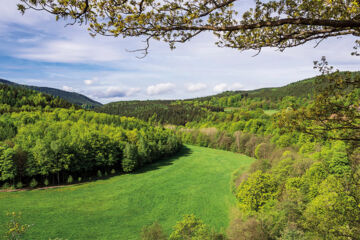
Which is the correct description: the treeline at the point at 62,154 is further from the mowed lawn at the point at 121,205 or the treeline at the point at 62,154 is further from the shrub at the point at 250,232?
the shrub at the point at 250,232

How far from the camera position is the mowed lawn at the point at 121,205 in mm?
23200

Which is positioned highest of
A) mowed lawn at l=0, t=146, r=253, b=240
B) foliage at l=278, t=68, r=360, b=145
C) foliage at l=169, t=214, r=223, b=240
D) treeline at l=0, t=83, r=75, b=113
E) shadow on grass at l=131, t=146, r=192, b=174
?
treeline at l=0, t=83, r=75, b=113

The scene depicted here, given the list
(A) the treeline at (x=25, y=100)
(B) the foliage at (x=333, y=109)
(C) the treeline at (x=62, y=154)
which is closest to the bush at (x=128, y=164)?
(C) the treeline at (x=62, y=154)

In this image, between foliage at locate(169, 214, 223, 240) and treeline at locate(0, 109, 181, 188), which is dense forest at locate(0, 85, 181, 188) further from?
foliage at locate(169, 214, 223, 240)

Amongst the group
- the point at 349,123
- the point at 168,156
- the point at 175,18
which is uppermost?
the point at 175,18

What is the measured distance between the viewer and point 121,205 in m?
29.7

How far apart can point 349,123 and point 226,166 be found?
48.3 m

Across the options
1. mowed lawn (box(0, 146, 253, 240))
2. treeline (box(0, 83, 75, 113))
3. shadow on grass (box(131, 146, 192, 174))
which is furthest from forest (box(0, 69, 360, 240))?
treeline (box(0, 83, 75, 113))

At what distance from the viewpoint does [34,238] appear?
20.9 metres

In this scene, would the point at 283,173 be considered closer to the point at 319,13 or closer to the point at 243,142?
the point at 319,13

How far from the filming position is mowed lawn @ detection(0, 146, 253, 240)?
23200 mm

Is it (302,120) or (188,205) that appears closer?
(302,120)

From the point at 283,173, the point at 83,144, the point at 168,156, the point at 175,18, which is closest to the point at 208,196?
the point at 283,173

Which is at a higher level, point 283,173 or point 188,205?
point 283,173
